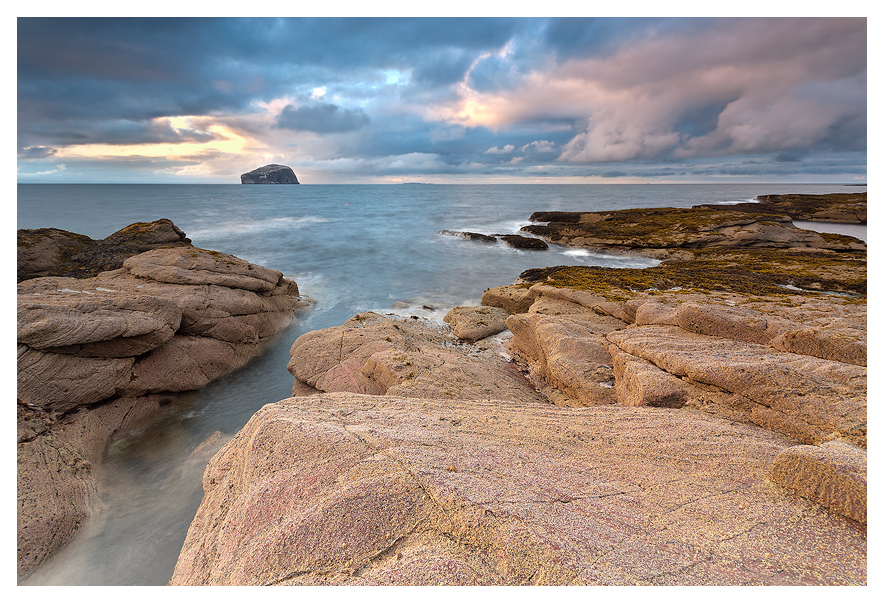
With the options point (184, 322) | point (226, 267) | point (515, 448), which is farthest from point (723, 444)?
point (226, 267)

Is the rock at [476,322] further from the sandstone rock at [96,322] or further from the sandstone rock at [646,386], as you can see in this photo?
the sandstone rock at [96,322]

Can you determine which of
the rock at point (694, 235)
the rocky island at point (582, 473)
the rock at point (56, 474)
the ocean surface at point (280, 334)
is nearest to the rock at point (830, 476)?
the rocky island at point (582, 473)

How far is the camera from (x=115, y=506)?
22.0ft

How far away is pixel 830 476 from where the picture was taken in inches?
116

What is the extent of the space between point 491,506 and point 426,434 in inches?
53.5

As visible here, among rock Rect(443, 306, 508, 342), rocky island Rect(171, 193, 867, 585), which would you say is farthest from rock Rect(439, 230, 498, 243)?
rocky island Rect(171, 193, 867, 585)

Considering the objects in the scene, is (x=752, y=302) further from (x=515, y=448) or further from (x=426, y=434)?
(x=426, y=434)

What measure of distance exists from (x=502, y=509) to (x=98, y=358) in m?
10.4

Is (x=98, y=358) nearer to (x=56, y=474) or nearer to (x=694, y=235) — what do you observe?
(x=56, y=474)

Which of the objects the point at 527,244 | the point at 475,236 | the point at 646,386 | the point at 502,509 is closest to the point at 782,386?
the point at 646,386

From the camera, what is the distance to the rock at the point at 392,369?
6977mm

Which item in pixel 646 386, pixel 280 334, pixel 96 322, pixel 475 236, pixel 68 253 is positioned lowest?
pixel 280 334

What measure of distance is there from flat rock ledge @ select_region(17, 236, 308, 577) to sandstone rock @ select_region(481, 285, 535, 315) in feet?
31.5

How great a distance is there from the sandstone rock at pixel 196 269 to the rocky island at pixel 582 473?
9.10 metres
